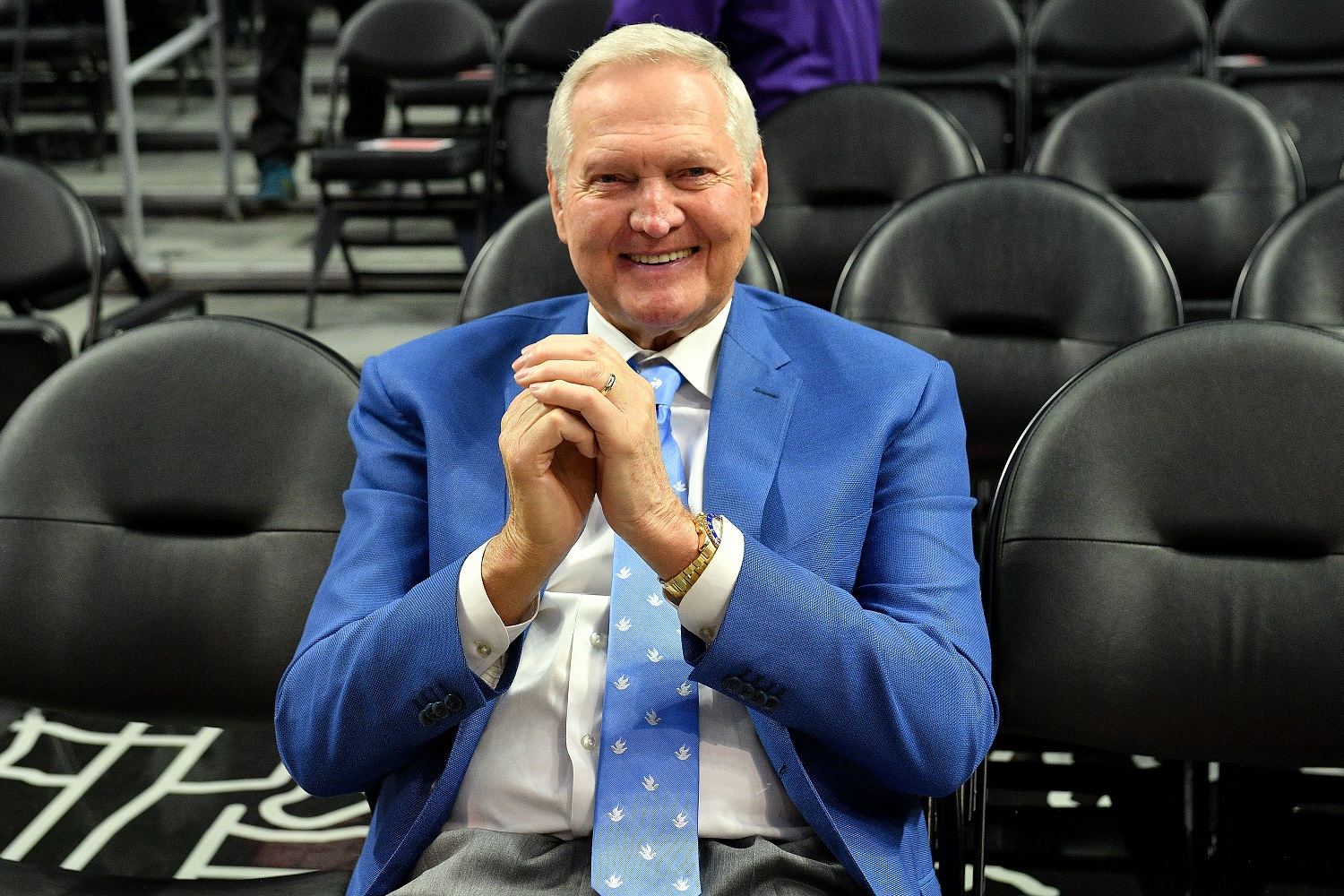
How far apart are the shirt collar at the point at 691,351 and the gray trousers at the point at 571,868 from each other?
1.71ft

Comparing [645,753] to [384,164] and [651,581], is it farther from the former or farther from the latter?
[384,164]

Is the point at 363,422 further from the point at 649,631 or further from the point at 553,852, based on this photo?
the point at 553,852

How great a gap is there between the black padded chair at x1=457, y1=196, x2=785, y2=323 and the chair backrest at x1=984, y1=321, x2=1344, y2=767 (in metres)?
0.67

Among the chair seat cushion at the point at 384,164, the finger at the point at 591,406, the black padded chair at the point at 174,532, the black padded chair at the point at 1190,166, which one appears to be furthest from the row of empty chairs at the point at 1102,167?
the chair seat cushion at the point at 384,164

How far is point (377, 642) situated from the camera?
4.22 feet

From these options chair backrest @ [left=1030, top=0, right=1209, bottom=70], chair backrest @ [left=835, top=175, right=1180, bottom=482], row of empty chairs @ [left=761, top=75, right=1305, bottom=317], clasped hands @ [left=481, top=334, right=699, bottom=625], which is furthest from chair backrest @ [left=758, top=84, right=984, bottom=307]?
chair backrest @ [left=1030, top=0, right=1209, bottom=70]

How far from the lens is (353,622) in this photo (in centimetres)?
134

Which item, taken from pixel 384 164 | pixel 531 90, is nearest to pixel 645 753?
pixel 531 90

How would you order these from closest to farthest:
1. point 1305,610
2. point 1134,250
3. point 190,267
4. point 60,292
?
point 1305,610
point 1134,250
point 60,292
point 190,267

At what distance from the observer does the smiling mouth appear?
1.45 meters

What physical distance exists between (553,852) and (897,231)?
1281 mm

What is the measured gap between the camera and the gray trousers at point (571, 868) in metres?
1.26

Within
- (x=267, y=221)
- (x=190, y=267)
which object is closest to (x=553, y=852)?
(x=190, y=267)

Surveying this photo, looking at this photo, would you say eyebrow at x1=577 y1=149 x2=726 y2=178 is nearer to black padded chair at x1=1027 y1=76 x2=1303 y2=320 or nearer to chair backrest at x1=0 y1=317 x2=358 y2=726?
chair backrest at x1=0 y1=317 x2=358 y2=726
